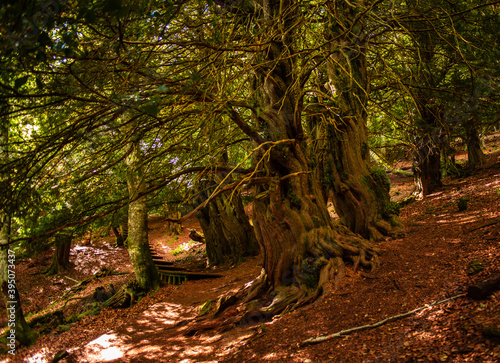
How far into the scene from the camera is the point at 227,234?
36.5 feet

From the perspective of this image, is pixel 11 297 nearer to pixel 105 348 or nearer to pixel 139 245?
pixel 105 348

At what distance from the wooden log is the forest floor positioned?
0.23 feet

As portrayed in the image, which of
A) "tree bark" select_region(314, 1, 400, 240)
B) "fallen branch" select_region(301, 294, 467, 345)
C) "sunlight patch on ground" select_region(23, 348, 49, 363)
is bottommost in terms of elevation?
"sunlight patch on ground" select_region(23, 348, 49, 363)

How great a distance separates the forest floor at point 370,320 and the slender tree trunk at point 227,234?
114 inches

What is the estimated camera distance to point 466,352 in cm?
211

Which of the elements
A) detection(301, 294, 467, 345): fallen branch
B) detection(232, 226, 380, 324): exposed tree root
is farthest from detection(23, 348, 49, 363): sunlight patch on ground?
detection(301, 294, 467, 345): fallen branch

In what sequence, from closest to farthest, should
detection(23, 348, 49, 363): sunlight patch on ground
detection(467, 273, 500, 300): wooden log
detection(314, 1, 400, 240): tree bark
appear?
detection(467, 273, 500, 300): wooden log, detection(23, 348, 49, 363): sunlight patch on ground, detection(314, 1, 400, 240): tree bark

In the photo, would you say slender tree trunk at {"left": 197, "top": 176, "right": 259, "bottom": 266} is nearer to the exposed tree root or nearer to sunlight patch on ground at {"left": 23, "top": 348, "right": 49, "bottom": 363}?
the exposed tree root

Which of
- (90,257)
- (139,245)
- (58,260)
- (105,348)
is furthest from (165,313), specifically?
(90,257)

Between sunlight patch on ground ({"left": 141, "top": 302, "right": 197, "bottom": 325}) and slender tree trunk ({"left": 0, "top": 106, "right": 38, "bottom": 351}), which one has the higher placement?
slender tree trunk ({"left": 0, "top": 106, "right": 38, "bottom": 351})

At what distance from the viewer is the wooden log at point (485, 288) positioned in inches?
102

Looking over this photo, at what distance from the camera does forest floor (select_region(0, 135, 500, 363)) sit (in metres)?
2.45

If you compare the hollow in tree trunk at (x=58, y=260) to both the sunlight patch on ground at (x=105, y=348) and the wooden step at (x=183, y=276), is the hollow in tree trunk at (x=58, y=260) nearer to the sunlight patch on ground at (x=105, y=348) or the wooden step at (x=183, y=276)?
the wooden step at (x=183, y=276)

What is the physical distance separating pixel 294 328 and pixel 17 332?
5.58 m
